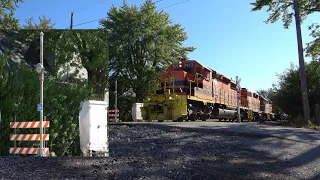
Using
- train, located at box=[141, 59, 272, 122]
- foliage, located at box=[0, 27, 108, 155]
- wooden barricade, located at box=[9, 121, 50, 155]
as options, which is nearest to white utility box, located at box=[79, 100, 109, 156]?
wooden barricade, located at box=[9, 121, 50, 155]

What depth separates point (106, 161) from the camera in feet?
23.1

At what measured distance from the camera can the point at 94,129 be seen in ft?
26.9

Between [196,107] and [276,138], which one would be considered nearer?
[276,138]

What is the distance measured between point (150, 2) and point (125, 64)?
30.4 feet

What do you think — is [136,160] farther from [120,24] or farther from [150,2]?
[150,2]

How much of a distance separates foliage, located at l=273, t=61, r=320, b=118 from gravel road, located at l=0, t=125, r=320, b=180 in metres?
14.9

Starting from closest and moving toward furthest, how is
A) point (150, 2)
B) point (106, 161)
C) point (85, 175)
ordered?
point (85, 175)
point (106, 161)
point (150, 2)

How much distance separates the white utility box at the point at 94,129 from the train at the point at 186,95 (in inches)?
440

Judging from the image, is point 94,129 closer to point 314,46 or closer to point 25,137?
point 25,137

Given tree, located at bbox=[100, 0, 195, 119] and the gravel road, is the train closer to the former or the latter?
the gravel road

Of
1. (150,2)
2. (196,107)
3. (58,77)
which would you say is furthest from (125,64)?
(58,77)

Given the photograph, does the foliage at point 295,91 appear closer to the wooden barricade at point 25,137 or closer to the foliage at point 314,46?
the foliage at point 314,46

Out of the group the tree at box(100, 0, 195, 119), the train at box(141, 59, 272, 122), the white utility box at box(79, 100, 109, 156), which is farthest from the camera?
the tree at box(100, 0, 195, 119)

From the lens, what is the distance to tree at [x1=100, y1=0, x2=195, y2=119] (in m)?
39.2
